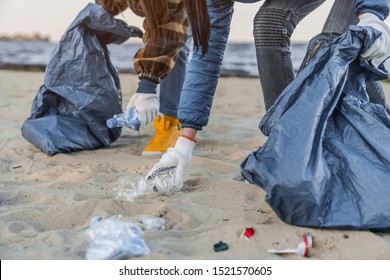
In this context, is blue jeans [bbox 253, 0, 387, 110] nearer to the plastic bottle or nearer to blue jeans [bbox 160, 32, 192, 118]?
the plastic bottle

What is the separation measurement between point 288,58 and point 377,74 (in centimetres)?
40

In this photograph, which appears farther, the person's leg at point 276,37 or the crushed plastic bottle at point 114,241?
the person's leg at point 276,37

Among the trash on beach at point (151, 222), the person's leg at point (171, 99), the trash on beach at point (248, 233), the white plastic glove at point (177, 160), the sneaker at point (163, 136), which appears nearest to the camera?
the trash on beach at point (248, 233)

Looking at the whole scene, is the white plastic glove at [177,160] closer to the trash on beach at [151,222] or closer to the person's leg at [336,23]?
the trash on beach at [151,222]

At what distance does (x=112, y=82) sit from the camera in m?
2.76

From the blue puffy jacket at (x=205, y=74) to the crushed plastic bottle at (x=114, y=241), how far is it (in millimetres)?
605

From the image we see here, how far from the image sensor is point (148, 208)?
1.76m

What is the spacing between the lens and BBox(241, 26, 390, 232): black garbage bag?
1.51m

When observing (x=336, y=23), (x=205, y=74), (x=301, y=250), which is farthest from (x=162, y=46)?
(x=301, y=250)

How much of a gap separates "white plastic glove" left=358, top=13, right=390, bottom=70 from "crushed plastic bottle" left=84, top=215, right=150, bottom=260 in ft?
2.92

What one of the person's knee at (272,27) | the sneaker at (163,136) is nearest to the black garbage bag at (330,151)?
the person's knee at (272,27)

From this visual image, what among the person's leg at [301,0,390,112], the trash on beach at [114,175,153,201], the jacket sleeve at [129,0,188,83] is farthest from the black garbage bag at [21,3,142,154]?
the person's leg at [301,0,390,112]

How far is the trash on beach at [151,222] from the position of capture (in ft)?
5.20

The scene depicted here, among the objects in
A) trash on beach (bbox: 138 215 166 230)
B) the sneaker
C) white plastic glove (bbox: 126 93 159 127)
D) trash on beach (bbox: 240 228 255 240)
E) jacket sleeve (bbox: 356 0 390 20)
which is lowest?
the sneaker
